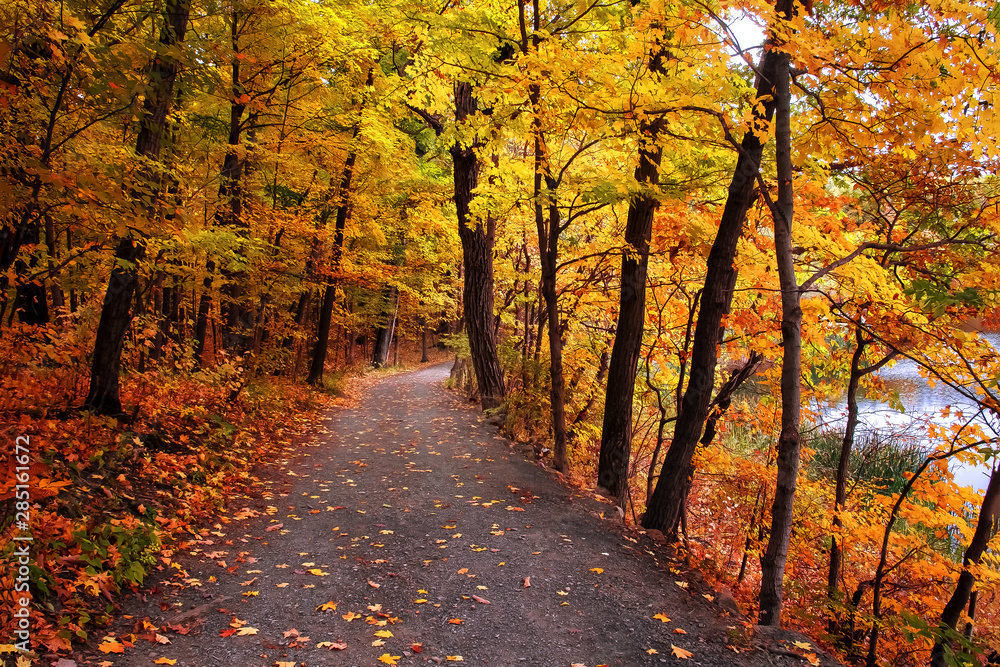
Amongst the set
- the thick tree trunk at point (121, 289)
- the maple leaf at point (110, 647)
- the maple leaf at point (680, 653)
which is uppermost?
the thick tree trunk at point (121, 289)

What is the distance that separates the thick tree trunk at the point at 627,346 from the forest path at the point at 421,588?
3.84 ft

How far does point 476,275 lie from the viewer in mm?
10789

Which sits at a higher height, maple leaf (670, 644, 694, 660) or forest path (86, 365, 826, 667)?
maple leaf (670, 644, 694, 660)

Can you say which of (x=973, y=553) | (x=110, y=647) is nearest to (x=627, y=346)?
(x=973, y=553)

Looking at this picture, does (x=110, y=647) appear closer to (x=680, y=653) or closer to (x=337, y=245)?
(x=680, y=653)

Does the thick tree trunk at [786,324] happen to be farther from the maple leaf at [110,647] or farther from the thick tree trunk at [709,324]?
the maple leaf at [110,647]

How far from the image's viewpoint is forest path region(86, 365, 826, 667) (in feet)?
11.1

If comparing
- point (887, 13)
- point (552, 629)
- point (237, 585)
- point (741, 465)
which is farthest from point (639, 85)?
point (741, 465)

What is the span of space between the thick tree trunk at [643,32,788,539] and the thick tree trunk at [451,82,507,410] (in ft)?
17.2

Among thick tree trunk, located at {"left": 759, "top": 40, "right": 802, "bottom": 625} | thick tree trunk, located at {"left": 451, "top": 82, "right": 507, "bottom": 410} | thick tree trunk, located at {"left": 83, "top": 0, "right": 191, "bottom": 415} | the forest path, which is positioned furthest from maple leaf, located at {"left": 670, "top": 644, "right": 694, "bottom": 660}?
thick tree trunk, located at {"left": 451, "top": 82, "right": 507, "bottom": 410}

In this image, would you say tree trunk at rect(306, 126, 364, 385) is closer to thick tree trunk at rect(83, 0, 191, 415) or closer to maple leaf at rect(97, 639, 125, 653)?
thick tree trunk at rect(83, 0, 191, 415)

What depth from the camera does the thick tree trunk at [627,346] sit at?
717 cm

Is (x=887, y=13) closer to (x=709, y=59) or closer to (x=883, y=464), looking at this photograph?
(x=709, y=59)

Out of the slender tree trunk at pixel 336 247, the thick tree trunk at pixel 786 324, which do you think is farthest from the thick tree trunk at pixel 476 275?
the thick tree trunk at pixel 786 324
